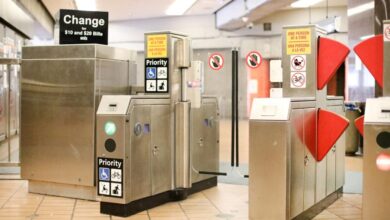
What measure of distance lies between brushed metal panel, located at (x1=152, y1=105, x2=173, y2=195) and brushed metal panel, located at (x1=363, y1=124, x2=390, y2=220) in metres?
2.03

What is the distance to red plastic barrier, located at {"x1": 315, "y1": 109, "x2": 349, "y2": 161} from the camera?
13.5 ft

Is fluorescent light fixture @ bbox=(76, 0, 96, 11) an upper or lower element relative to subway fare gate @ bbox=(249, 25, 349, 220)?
upper

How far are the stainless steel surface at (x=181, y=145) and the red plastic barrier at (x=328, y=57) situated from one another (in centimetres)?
139

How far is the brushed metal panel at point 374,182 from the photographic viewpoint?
3.28 metres

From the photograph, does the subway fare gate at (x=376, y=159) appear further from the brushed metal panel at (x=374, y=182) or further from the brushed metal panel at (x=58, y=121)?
the brushed metal panel at (x=58, y=121)

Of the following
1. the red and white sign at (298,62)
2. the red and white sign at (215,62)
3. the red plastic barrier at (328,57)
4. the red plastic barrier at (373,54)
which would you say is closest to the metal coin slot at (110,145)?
the red and white sign at (298,62)

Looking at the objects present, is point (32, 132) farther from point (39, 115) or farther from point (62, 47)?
point (62, 47)

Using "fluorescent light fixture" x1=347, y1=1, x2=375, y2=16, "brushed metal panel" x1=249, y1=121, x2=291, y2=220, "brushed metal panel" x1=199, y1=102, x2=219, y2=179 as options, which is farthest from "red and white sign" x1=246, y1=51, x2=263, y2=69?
"brushed metal panel" x1=249, y1=121, x2=291, y2=220

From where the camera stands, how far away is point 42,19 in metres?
14.5

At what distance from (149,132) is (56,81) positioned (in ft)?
4.03

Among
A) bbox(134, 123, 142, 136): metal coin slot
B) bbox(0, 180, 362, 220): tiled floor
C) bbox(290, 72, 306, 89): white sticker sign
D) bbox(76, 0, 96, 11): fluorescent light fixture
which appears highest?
bbox(76, 0, 96, 11): fluorescent light fixture

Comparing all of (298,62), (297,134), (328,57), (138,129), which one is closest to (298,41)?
(298,62)

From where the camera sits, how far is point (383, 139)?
326cm

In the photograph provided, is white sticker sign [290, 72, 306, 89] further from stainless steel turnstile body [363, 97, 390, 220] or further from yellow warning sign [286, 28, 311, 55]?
stainless steel turnstile body [363, 97, 390, 220]
